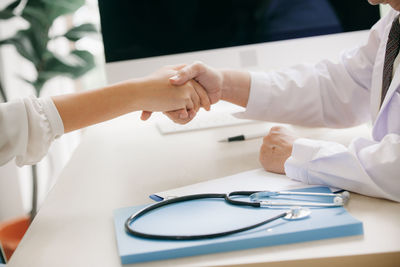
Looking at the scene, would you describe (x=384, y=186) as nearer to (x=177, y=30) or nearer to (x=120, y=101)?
(x=120, y=101)

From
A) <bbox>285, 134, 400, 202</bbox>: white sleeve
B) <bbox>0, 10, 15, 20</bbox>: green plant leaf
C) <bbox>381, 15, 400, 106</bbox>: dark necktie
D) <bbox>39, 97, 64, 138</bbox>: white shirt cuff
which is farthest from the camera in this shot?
<bbox>0, 10, 15, 20</bbox>: green plant leaf

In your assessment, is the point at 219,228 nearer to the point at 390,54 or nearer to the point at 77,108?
the point at 77,108

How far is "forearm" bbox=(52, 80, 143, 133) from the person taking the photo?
0.84 meters

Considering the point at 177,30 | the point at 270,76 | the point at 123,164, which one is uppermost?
the point at 177,30

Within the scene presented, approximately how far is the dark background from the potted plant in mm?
709

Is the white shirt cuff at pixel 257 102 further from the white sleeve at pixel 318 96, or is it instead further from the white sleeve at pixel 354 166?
the white sleeve at pixel 354 166

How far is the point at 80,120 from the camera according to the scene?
0.85 m

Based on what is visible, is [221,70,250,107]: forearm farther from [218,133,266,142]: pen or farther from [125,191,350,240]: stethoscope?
[125,191,350,240]: stethoscope

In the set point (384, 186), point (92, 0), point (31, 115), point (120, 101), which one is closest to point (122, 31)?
point (120, 101)

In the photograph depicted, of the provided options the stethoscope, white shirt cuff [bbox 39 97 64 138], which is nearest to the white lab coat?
the stethoscope

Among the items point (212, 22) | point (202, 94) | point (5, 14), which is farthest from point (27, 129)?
point (5, 14)

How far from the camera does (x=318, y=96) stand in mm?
1123

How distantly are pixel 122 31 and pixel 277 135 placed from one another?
0.58 metres

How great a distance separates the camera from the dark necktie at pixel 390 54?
910mm
